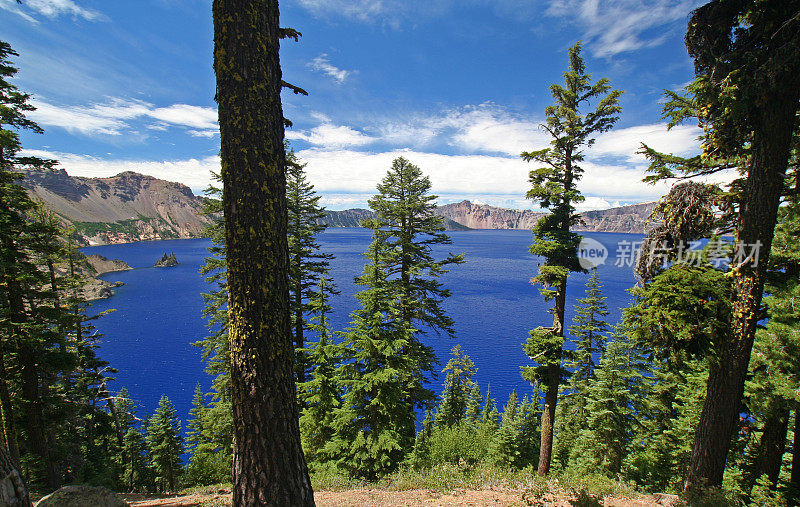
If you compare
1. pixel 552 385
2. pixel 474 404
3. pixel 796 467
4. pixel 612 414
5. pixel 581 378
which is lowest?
pixel 474 404

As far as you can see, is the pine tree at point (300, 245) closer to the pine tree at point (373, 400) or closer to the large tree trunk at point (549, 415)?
the pine tree at point (373, 400)

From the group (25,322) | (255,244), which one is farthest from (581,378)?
(25,322)

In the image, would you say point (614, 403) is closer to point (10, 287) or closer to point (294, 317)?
point (294, 317)

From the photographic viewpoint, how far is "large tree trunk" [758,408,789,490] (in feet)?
31.9

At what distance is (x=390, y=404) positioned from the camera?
10.7m

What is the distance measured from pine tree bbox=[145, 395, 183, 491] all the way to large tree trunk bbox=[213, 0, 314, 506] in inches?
1116

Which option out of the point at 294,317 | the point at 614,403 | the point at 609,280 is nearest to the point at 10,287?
the point at 294,317

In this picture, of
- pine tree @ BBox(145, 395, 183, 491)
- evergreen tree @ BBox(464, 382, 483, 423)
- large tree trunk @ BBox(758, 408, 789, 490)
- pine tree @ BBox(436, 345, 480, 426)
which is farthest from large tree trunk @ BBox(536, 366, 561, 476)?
pine tree @ BBox(145, 395, 183, 491)

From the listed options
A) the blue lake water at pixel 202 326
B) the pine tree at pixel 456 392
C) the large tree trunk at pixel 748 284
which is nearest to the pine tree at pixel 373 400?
the large tree trunk at pixel 748 284

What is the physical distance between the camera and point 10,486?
114 inches

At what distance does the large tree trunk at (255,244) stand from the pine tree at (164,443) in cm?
2834

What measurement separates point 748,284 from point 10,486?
9452mm

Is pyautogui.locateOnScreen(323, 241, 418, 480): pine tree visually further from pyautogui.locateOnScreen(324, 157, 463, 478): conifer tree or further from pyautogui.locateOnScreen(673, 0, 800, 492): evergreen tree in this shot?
pyautogui.locateOnScreen(673, 0, 800, 492): evergreen tree

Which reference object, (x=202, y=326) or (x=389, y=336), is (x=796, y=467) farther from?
(x=202, y=326)
